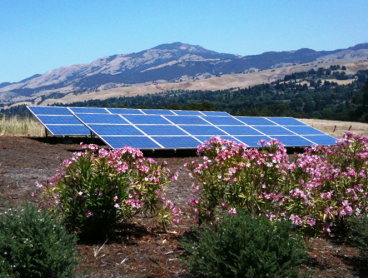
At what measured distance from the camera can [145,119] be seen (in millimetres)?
18250

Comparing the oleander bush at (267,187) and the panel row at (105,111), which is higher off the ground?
the panel row at (105,111)

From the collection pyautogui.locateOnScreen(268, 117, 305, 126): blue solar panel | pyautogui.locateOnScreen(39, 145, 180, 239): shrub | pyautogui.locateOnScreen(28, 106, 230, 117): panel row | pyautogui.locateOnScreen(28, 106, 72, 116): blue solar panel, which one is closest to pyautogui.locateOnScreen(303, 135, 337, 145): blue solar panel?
pyautogui.locateOnScreen(268, 117, 305, 126): blue solar panel

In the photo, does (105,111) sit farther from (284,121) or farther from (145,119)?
(284,121)

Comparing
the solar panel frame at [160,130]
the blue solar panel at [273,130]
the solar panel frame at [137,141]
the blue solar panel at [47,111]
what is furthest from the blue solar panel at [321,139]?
the blue solar panel at [47,111]

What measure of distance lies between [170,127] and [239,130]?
320 centimetres

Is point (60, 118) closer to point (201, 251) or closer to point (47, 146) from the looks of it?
point (47, 146)

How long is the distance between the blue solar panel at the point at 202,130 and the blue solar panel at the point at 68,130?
453 centimetres

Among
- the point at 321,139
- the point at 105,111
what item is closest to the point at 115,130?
the point at 105,111

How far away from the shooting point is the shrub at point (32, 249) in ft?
13.4

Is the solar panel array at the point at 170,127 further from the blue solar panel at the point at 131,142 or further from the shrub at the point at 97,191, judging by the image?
the shrub at the point at 97,191

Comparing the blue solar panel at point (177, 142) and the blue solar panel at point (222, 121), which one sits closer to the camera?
the blue solar panel at point (177, 142)

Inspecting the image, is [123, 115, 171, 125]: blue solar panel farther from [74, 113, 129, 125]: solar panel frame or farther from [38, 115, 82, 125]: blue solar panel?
[38, 115, 82, 125]: blue solar panel

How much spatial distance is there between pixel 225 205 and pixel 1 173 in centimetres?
643

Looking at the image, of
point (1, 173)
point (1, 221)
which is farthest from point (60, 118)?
point (1, 221)
